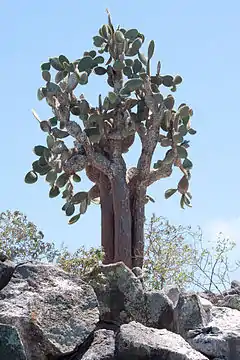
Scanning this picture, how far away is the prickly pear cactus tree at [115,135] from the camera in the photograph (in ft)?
45.0

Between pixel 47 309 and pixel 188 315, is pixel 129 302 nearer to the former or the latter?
pixel 188 315

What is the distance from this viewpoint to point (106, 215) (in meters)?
14.3

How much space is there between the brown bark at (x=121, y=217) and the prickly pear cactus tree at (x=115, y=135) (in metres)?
0.02

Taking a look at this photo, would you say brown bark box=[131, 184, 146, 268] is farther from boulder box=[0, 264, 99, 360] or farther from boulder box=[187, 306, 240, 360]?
boulder box=[0, 264, 99, 360]

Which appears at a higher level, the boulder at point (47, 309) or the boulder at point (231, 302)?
the boulder at point (231, 302)

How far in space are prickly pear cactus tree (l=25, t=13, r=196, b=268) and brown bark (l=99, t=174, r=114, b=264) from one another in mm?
18

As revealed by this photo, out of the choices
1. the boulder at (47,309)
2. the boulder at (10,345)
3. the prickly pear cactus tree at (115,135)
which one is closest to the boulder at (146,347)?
the boulder at (47,309)

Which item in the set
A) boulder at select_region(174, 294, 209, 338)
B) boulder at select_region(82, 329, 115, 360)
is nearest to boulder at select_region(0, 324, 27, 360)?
boulder at select_region(82, 329, 115, 360)

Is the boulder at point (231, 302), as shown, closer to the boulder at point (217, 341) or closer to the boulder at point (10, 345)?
the boulder at point (217, 341)

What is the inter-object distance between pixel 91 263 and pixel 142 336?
2.89m

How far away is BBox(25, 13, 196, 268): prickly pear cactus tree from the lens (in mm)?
13719

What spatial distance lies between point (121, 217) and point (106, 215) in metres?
0.50

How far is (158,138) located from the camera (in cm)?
1427

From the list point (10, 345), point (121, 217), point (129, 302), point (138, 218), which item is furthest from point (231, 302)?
point (10, 345)
